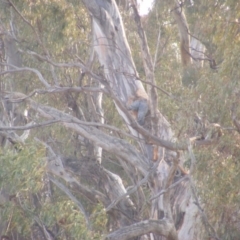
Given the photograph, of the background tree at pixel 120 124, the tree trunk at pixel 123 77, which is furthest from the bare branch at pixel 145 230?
the tree trunk at pixel 123 77

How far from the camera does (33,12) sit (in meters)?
10.0

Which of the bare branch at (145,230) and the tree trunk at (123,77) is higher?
the tree trunk at (123,77)

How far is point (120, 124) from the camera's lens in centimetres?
1130

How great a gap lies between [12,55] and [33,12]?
1367 mm

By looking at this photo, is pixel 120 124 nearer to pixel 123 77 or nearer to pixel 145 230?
pixel 123 77

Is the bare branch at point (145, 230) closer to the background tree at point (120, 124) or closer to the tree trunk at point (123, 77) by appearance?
the background tree at point (120, 124)

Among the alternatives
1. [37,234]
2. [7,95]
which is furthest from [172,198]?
[7,95]

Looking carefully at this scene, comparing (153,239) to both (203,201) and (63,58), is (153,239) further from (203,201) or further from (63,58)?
(63,58)

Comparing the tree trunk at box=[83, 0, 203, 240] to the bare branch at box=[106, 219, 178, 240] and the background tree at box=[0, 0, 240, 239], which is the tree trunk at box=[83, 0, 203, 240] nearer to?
the background tree at box=[0, 0, 240, 239]

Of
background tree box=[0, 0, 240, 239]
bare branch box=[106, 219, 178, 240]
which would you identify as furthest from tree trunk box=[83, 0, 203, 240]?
bare branch box=[106, 219, 178, 240]

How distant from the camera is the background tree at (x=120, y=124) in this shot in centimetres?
698

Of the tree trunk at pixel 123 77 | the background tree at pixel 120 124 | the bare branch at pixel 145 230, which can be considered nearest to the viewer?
the bare branch at pixel 145 230

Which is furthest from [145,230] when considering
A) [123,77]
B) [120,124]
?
[120,124]

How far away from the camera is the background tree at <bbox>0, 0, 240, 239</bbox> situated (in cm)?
698
